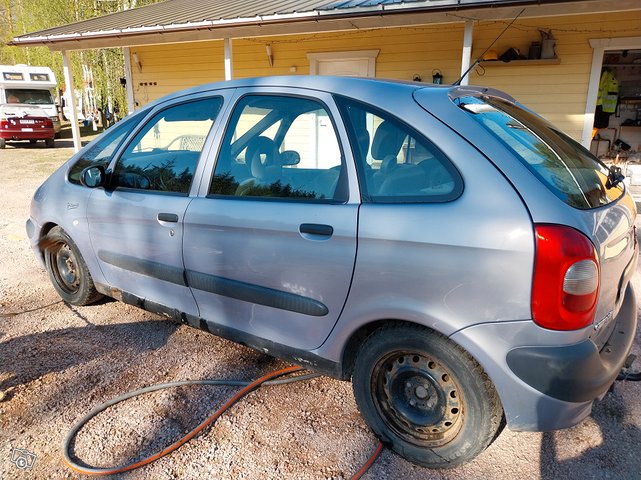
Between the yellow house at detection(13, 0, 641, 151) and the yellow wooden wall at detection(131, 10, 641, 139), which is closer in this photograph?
the yellow house at detection(13, 0, 641, 151)

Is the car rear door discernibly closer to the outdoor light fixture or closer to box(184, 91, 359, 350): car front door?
box(184, 91, 359, 350): car front door

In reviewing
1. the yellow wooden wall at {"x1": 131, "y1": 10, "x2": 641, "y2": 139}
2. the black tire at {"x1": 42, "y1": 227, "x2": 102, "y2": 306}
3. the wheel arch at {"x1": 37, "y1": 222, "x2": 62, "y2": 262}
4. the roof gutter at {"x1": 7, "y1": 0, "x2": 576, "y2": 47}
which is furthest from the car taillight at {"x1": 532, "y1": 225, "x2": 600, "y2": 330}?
the yellow wooden wall at {"x1": 131, "y1": 10, "x2": 641, "y2": 139}

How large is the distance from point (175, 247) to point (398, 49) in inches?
302

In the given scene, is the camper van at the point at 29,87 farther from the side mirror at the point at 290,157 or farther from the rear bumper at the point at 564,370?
the rear bumper at the point at 564,370

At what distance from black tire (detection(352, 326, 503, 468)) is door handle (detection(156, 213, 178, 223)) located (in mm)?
1245

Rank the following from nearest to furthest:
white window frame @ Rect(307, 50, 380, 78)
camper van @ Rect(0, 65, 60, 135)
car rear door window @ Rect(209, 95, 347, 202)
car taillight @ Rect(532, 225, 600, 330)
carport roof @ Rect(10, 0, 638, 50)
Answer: car taillight @ Rect(532, 225, 600, 330) → car rear door window @ Rect(209, 95, 347, 202) → carport roof @ Rect(10, 0, 638, 50) → white window frame @ Rect(307, 50, 380, 78) → camper van @ Rect(0, 65, 60, 135)

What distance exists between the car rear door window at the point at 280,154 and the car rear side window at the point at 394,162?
104 mm

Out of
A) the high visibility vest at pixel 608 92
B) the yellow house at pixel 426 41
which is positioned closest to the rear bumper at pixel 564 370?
the yellow house at pixel 426 41

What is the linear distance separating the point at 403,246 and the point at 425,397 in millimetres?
676

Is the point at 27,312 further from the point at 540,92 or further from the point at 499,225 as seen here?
the point at 540,92

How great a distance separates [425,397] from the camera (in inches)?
81.7

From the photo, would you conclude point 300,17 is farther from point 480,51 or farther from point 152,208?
point 152,208

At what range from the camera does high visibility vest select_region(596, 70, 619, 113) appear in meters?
9.20

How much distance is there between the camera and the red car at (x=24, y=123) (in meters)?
17.4
